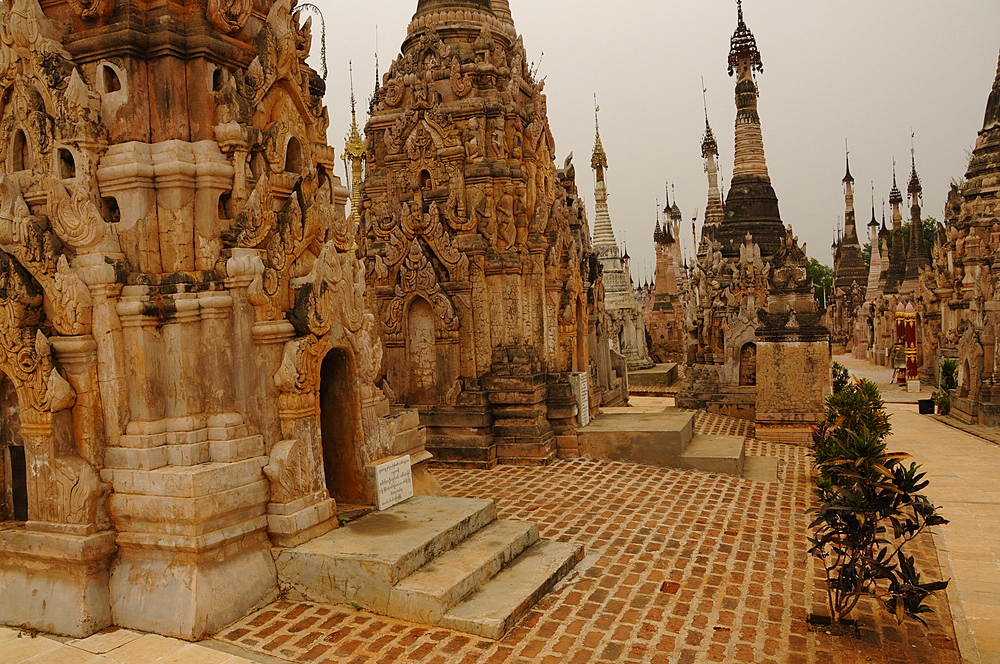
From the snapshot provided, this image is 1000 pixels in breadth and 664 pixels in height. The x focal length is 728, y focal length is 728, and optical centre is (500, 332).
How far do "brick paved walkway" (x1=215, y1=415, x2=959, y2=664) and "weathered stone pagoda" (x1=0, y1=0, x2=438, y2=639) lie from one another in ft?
2.90

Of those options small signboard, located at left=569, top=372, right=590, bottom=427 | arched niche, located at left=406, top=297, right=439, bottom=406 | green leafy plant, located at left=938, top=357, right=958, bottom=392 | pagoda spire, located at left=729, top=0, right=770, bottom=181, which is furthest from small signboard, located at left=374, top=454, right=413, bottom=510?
pagoda spire, located at left=729, top=0, right=770, bottom=181

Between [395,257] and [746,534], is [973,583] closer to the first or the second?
[746,534]

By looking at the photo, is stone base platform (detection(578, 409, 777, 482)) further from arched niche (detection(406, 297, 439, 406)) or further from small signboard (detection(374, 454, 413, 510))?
small signboard (detection(374, 454, 413, 510))

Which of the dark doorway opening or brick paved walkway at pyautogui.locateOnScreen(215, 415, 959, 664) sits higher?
the dark doorway opening

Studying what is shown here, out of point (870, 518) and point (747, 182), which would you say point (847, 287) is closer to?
point (747, 182)

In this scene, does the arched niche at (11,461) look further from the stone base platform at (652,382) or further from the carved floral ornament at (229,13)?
the stone base platform at (652,382)

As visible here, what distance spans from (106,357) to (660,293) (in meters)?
38.4

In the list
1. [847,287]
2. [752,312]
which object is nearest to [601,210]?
[752,312]

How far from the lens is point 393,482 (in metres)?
7.26

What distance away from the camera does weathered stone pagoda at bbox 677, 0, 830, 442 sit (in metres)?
14.2

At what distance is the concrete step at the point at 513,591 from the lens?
5.22 metres

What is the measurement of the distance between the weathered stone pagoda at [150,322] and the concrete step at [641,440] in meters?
6.05

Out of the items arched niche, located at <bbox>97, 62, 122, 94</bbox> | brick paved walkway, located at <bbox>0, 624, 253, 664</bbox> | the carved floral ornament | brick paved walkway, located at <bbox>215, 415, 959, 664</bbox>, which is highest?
the carved floral ornament

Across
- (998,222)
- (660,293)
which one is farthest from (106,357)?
(660,293)
